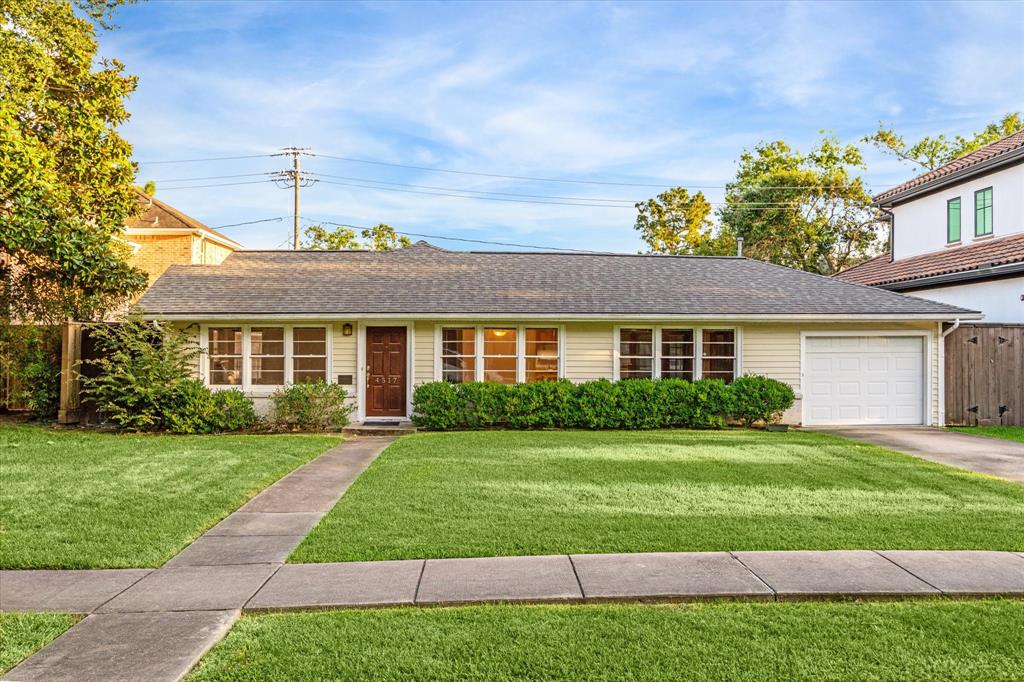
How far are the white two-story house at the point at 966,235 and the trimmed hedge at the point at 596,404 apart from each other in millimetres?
6262

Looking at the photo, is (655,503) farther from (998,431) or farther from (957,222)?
(957,222)

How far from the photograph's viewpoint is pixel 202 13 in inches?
557

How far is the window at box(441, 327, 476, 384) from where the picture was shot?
14.5 meters

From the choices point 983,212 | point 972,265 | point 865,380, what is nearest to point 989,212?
point 983,212

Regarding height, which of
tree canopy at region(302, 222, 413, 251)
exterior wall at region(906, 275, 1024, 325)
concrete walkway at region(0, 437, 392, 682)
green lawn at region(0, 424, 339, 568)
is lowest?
concrete walkway at region(0, 437, 392, 682)

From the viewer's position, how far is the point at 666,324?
1455 cm

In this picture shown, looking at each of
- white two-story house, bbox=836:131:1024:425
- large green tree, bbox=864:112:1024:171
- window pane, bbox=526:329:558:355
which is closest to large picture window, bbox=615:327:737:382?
window pane, bbox=526:329:558:355

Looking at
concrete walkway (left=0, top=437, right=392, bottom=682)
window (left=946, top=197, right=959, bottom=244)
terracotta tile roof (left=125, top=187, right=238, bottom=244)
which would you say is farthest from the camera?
terracotta tile roof (left=125, top=187, right=238, bottom=244)

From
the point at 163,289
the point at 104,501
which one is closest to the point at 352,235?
the point at 163,289

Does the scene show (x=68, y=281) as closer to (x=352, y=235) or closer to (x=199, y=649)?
(x=199, y=649)

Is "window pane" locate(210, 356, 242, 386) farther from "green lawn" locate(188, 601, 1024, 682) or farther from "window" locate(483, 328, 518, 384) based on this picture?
"green lawn" locate(188, 601, 1024, 682)

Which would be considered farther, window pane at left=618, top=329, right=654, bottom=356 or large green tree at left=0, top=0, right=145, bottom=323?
window pane at left=618, top=329, right=654, bottom=356

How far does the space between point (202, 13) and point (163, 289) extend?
610 cm

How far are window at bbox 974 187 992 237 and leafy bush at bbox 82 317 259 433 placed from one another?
61.7ft
